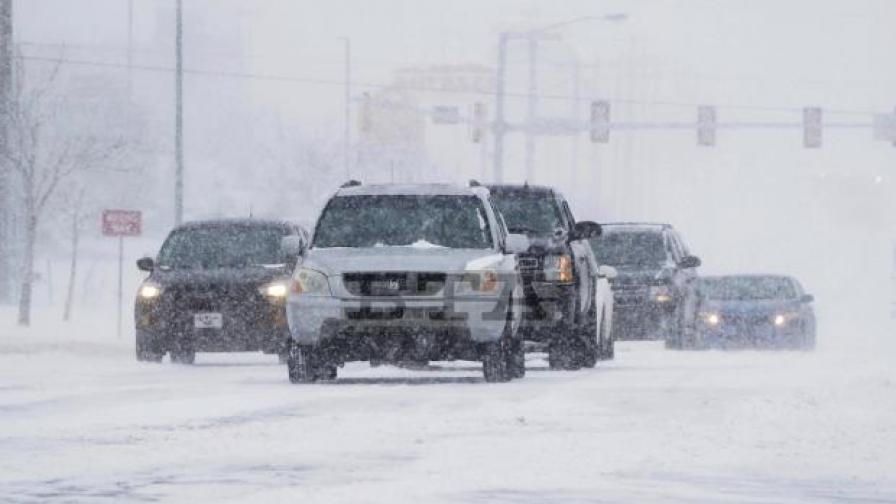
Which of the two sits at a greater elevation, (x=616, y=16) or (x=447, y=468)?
(x=616, y=16)

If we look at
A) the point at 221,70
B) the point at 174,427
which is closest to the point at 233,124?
the point at 221,70

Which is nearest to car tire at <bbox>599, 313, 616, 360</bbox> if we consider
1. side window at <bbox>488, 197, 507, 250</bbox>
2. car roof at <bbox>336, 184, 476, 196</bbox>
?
side window at <bbox>488, 197, 507, 250</bbox>

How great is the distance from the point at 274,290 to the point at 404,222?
15.9 feet

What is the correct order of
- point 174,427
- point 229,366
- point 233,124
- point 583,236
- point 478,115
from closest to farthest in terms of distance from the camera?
point 174,427, point 583,236, point 229,366, point 478,115, point 233,124

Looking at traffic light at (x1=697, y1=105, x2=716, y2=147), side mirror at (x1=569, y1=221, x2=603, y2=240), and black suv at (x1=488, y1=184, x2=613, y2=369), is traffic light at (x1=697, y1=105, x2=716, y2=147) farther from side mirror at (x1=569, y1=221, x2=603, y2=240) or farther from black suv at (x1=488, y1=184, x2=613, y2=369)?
side mirror at (x1=569, y1=221, x2=603, y2=240)

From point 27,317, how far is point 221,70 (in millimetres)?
144444

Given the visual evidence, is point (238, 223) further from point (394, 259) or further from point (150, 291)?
point (394, 259)

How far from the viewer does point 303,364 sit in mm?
21812

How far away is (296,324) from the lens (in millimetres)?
21297

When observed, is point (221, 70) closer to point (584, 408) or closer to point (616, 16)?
point (616, 16)

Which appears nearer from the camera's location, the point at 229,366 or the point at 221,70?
the point at 229,366

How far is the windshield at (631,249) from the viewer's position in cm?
3247

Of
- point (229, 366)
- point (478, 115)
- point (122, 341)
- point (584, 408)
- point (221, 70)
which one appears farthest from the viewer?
point (221, 70)

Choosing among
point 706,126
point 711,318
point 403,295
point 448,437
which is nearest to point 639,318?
point 711,318
